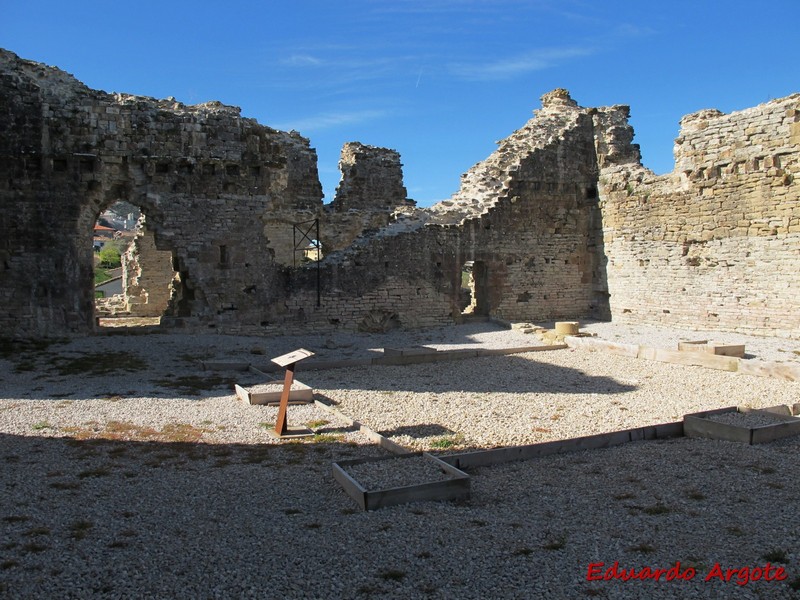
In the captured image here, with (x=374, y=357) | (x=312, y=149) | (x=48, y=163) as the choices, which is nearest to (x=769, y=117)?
(x=374, y=357)

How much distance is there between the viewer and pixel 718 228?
17203mm

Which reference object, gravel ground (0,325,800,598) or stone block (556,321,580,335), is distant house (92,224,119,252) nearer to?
stone block (556,321,580,335)

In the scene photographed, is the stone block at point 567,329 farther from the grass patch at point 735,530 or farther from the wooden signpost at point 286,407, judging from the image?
the grass patch at point 735,530

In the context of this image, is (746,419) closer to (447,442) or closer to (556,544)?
(447,442)

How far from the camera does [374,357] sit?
558 inches

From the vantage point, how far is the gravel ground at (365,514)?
4.34 meters

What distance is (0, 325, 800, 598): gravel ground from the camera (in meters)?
4.34

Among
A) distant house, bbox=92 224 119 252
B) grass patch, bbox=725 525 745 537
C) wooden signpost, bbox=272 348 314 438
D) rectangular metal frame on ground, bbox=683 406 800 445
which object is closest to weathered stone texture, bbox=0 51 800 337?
rectangular metal frame on ground, bbox=683 406 800 445

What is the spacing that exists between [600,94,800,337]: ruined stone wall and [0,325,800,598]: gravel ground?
244 inches

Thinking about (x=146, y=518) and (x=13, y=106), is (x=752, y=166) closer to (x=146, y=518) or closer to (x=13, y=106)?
(x=146, y=518)

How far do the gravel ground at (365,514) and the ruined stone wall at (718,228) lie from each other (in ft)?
20.3

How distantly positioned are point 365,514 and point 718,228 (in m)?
14.8

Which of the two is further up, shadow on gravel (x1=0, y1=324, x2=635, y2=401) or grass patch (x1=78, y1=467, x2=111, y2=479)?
shadow on gravel (x1=0, y1=324, x2=635, y2=401)

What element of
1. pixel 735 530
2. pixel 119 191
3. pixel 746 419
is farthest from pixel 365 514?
pixel 119 191
